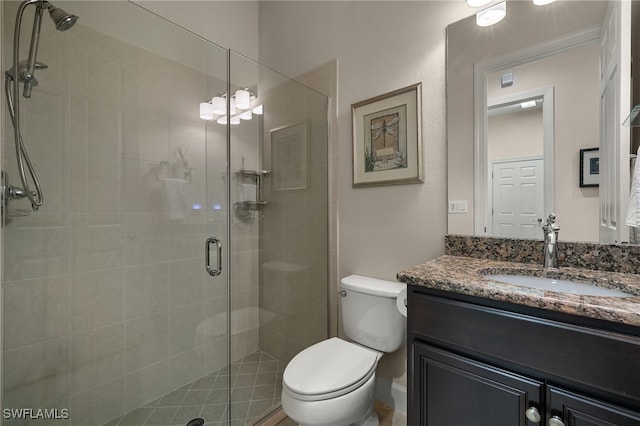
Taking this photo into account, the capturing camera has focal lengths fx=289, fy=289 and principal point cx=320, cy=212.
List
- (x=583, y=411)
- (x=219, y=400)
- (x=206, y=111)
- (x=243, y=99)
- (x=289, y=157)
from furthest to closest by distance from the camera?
(x=289, y=157) → (x=243, y=99) → (x=206, y=111) → (x=219, y=400) → (x=583, y=411)

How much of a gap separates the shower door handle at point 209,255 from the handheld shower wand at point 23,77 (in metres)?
0.79

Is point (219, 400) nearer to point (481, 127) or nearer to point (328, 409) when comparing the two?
point (328, 409)

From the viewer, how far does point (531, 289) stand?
0.81 metres

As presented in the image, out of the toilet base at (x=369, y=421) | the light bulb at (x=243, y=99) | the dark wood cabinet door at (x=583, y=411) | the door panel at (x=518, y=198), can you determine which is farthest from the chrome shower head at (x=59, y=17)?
the toilet base at (x=369, y=421)

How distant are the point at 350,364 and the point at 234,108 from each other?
1.58 metres

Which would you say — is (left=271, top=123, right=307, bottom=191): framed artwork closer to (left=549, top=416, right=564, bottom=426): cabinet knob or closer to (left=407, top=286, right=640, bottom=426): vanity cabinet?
(left=407, top=286, right=640, bottom=426): vanity cabinet

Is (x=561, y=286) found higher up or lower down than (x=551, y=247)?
lower down

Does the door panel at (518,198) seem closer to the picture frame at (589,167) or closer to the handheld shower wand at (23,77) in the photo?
the picture frame at (589,167)

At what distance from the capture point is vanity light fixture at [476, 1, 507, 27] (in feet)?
4.22

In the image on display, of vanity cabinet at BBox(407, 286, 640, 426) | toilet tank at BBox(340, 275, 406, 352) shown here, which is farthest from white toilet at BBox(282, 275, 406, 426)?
vanity cabinet at BBox(407, 286, 640, 426)

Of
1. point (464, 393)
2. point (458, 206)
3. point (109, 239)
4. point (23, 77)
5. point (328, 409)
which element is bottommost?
point (328, 409)

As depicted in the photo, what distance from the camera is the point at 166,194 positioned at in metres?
1.62

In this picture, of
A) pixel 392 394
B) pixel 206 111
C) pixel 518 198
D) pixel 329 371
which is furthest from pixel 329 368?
pixel 206 111

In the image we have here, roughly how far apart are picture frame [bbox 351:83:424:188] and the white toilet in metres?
0.60
